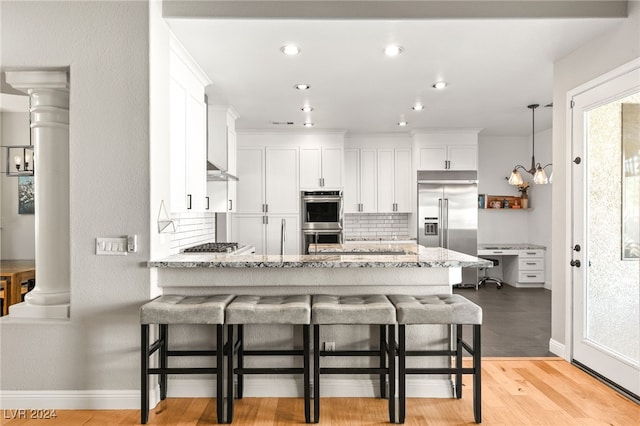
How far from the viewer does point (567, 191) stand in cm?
364

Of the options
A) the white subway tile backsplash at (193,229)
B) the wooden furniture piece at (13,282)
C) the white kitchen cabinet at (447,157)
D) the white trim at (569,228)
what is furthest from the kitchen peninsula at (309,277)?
the white kitchen cabinet at (447,157)

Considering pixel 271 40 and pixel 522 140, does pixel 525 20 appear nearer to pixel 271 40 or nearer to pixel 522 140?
pixel 271 40

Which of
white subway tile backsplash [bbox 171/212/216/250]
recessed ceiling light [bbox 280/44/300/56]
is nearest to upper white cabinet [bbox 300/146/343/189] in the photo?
white subway tile backsplash [bbox 171/212/216/250]

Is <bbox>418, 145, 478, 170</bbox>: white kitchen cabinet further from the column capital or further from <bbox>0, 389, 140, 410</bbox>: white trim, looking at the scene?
<bbox>0, 389, 140, 410</bbox>: white trim

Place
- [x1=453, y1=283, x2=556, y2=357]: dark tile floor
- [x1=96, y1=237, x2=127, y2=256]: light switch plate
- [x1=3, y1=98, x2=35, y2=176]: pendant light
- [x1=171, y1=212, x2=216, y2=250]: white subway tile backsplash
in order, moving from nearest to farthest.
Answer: [x1=96, y1=237, x2=127, y2=256]: light switch plate < [x1=453, y1=283, x2=556, y2=357]: dark tile floor < [x1=171, y1=212, x2=216, y2=250]: white subway tile backsplash < [x1=3, y1=98, x2=35, y2=176]: pendant light

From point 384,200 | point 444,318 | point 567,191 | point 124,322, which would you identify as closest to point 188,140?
point 124,322

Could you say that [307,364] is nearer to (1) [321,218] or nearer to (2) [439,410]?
(2) [439,410]

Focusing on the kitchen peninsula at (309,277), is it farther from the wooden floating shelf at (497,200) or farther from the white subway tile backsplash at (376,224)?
the wooden floating shelf at (497,200)

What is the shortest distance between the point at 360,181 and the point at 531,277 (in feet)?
10.3

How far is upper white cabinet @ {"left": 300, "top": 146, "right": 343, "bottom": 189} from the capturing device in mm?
6754

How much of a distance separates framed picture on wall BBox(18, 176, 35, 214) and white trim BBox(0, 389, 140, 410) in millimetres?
3255

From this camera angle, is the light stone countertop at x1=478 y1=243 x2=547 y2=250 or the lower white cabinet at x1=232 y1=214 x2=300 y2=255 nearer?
the lower white cabinet at x1=232 y1=214 x2=300 y2=255

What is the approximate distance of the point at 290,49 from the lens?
11.4ft

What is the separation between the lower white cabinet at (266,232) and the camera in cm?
670
